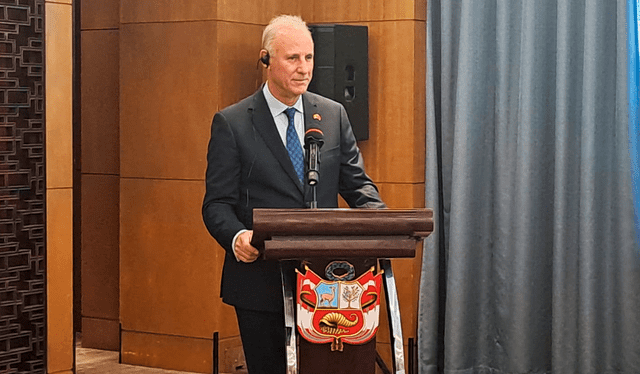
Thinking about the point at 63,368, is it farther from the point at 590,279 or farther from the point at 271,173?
the point at 590,279

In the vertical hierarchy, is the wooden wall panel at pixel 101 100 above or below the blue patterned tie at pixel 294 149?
above

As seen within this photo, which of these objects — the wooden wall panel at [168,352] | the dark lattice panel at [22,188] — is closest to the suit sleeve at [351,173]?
the dark lattice panel at [22,188]

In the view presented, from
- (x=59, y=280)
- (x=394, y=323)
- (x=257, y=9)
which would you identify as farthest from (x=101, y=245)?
(x=394, y=323)

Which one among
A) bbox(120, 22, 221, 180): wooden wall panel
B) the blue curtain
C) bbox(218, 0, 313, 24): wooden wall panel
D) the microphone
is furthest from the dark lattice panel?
the blue curtain

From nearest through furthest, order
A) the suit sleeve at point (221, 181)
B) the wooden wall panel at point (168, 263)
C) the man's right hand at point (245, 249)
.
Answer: the man's right hand at point (245, 249) < the suit sleeve at point (221, 181) < the wooden wall panel at point (168, 263)

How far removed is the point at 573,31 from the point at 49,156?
102 inches

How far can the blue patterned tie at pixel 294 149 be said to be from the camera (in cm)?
261

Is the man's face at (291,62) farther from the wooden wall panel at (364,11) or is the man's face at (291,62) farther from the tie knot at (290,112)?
the wooden wall panel at (364,11)

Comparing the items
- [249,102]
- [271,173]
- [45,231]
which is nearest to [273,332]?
[271,173]

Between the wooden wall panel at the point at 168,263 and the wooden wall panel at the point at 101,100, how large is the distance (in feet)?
1.33

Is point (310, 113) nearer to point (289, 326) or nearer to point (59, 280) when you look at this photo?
point (289, 326)

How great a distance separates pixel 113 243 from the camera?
5.42 metres

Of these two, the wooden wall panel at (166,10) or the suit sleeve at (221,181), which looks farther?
the wooden wall panel at (166,10)

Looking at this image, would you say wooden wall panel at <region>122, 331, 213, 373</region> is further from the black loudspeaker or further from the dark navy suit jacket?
the dark navy suit jacket
